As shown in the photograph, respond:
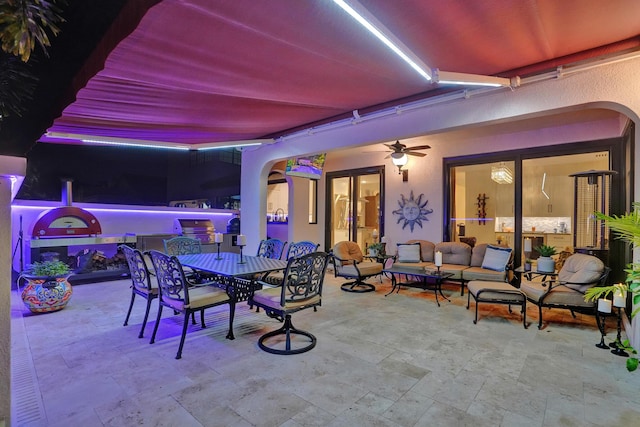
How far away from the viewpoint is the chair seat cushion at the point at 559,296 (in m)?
3.76

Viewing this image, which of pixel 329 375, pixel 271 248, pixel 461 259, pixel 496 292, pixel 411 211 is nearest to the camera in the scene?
pixel 329 375

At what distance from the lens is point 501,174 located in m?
6.32

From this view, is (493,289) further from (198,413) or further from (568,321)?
(198,413)

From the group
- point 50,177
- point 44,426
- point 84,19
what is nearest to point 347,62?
point 84,19

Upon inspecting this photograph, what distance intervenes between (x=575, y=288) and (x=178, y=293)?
4.54 meters

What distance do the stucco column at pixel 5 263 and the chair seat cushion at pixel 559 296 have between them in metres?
4.83

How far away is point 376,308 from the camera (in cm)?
468

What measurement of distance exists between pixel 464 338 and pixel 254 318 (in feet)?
8.25

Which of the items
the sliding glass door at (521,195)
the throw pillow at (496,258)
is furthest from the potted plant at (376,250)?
the throw pillow at (496,258)

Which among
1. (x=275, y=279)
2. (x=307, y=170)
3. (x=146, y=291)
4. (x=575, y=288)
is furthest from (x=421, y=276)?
(x=146, y=291)

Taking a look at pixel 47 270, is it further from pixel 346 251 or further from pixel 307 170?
pixel 346 251

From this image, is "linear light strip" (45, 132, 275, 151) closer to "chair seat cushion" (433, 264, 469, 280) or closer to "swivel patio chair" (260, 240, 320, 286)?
"swivel patio chair" (260, 240, 320, 286)

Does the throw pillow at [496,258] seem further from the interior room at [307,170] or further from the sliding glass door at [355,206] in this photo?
the sliding glass door at [355,206]

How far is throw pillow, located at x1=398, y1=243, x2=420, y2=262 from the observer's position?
249 inches
